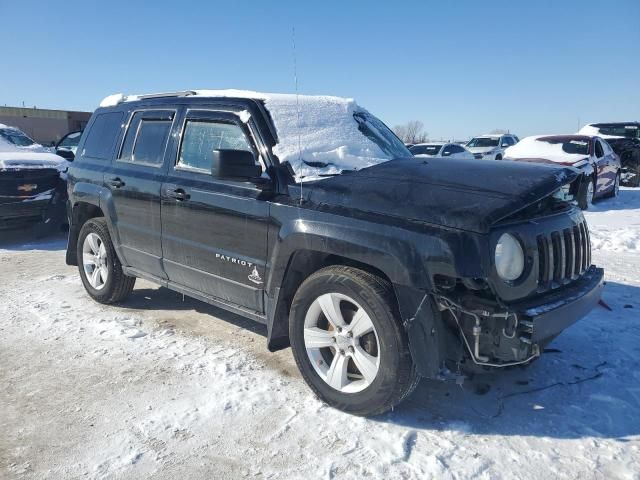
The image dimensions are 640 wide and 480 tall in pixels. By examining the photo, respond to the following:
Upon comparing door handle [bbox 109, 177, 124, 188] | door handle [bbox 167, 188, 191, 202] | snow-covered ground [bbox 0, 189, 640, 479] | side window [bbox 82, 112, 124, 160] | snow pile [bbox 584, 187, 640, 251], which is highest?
side window [bbox 82, 112, 124, 160]

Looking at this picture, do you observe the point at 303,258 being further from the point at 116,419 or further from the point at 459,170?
the point at 116,419

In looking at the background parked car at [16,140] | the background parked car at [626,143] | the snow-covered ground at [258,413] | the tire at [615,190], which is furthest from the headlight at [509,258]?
the background parked car at [626,143]

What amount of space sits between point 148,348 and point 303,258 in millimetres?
1682

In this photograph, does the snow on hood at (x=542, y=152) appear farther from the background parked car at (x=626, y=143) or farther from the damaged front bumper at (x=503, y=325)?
the damaged front bumper at (x=503, y=325)

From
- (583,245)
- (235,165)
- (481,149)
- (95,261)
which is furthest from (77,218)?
(481,149)

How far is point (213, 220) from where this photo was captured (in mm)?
3689

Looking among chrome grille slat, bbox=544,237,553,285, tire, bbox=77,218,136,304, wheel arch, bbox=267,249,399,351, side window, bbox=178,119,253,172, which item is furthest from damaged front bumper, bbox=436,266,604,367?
tire, bbox=77,218,136,304

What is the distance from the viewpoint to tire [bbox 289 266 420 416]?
9.12 ft

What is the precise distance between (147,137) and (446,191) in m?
2.79

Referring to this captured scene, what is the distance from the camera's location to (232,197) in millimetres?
3555

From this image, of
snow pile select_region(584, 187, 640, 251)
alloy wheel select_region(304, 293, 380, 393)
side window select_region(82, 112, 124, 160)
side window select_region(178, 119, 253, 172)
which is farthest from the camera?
snow pile select_region(584, 187, 640, 251)

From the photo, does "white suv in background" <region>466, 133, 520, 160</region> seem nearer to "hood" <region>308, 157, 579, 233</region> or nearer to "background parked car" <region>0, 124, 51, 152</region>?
"background parked car" <region>0, 124, 51, 152</region>

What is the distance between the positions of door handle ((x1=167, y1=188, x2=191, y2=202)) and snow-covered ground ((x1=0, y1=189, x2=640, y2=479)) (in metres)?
1.18

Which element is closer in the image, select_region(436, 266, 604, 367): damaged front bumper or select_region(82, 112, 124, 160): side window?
select_region(436, 266, 604, 367): damaged front bumper
